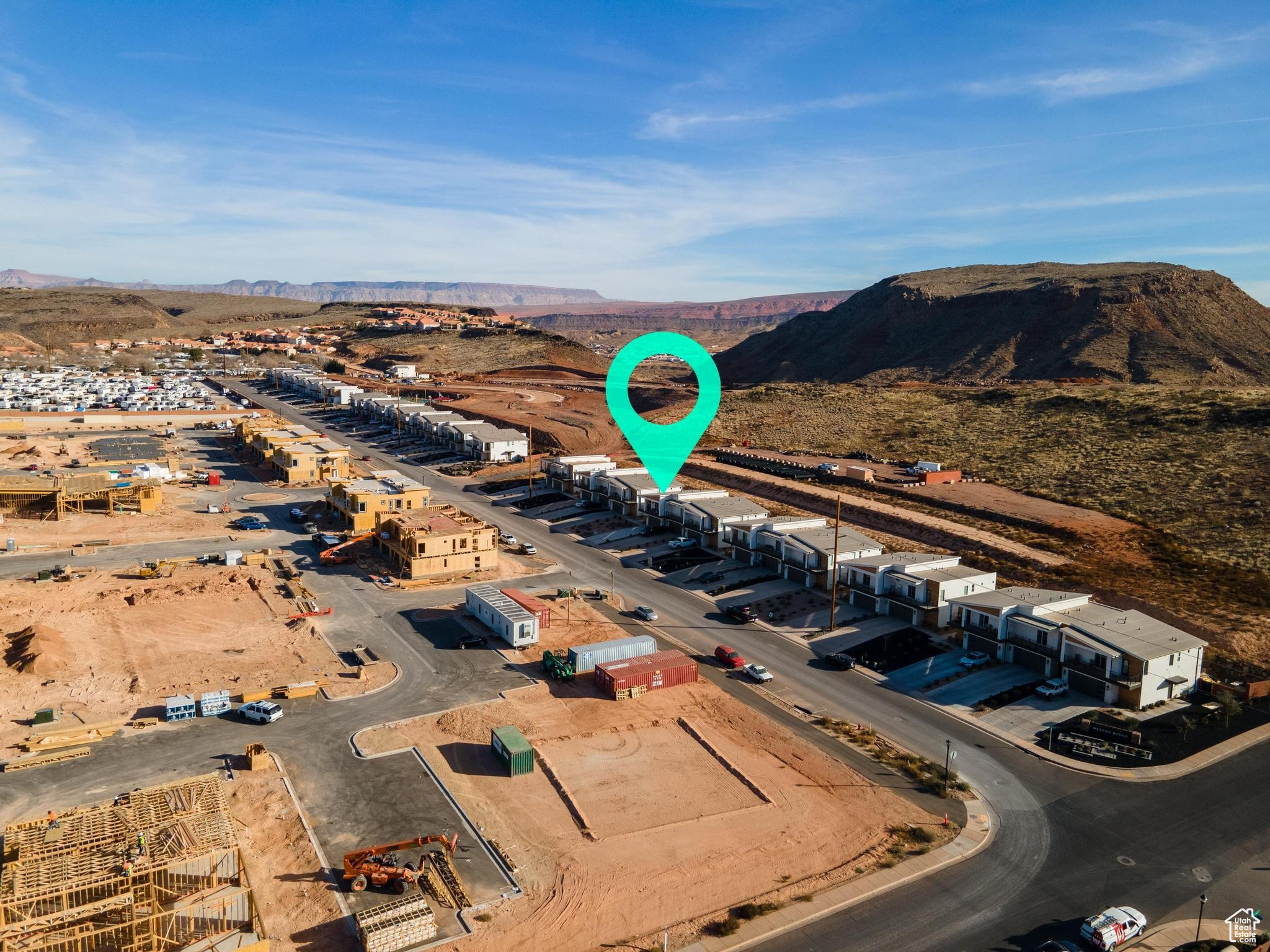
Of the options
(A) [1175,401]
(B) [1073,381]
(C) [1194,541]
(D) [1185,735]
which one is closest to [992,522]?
(C) [1194,541]

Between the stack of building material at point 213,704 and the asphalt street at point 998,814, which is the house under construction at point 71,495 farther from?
the stack of building material at point 213,704

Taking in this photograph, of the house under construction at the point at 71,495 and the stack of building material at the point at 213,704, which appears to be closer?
the stack of building material at the point at 213,704

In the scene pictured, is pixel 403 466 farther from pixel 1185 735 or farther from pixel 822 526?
pixel 1185 735

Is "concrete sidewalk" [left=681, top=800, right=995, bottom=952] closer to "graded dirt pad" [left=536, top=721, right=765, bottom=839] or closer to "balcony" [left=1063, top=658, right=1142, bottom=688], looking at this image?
"graded dirt pad" [left=536, top=721, right=765, bottom=839]

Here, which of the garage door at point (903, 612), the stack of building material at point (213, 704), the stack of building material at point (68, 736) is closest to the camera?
the stack of building material at point (68, 736)

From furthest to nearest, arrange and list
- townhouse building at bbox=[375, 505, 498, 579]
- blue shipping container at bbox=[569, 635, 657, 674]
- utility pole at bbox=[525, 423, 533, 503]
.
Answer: utility pole at bbox=[525, 423, 533, 503] < townhouse building at bbox=[375, 505, 498, 579] < blue shipping container at bbox=[569, 635, 657, 674]

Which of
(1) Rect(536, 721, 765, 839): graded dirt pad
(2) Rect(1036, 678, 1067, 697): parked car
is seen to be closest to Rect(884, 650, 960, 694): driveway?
(2) Rect(1036, 678, 1067, 697): parked car

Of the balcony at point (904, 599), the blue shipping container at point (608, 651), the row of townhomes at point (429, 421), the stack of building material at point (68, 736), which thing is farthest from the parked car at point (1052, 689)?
the row of townhomes at point (429, 421)
